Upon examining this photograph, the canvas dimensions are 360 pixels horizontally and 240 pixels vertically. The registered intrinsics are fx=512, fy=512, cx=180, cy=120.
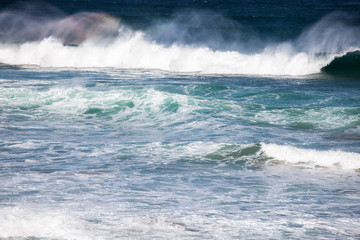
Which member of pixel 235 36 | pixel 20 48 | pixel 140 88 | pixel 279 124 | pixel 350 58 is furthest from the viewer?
pixel 235 36

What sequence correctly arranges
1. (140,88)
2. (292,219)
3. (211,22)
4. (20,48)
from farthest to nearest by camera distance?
(211,22) < (20,48) < (140,88) < (292,219)

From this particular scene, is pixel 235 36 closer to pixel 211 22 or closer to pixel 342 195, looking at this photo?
pixel 211 22

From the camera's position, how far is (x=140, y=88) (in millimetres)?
17734

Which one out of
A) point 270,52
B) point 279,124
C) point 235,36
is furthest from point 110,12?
point 279,124

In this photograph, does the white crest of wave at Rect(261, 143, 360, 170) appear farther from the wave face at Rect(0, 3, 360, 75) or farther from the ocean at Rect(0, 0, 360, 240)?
the wave face at Rect(0, 3, 360, 75)

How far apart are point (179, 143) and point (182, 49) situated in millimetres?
19007

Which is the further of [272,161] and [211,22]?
[211,22]

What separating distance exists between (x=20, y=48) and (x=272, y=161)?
23966 mm

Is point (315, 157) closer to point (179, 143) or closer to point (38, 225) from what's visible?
point (179, 143)

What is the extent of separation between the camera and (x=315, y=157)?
937cm

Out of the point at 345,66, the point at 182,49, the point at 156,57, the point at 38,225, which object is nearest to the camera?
the point at 38,225

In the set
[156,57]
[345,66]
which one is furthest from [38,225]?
[156,57]

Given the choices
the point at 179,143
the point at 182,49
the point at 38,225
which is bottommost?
the point at 38,225

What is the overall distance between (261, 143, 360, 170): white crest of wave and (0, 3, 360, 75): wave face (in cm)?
1506
